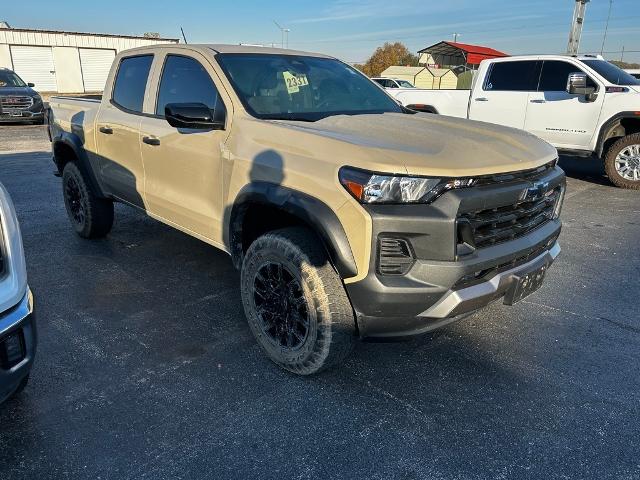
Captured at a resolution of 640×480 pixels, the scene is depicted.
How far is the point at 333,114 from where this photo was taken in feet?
11.2

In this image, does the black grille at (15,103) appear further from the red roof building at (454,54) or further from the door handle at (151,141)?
the red roof building at (454,54)

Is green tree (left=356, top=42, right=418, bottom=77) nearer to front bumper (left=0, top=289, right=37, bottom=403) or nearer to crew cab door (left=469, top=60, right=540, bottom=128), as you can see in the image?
crew cab door (left=469, top=60, right=540, bottom=128)

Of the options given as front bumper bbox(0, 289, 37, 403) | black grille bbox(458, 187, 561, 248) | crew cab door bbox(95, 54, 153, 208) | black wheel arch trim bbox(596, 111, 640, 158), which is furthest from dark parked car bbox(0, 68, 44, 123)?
black grille bbox(458, 187, 561, 248)

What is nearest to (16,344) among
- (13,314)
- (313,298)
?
(13,314)

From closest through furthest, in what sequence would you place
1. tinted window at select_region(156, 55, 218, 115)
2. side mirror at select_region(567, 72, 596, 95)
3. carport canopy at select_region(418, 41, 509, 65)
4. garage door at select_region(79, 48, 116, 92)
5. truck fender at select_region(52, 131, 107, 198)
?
tinted window at select_region(156, 55, 218, 115) < truck fender at select_region(52, 131, 107, 198) < side mirror at select_region(567, 72, 596, 95) < carport canopy at select_region(418, 41, 509, 65) < garage door at select_region(79, 48, 116, 92)

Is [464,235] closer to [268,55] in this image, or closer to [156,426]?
[156,426]

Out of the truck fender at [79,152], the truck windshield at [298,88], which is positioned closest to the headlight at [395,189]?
the truck windshield at [298,88]

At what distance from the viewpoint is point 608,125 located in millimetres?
7746

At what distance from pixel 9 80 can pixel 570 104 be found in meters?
16.6

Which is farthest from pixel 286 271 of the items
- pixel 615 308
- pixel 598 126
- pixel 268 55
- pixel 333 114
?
pixel 598 126

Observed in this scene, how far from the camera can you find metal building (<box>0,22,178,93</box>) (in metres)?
29.4

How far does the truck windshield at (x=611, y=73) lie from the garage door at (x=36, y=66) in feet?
102

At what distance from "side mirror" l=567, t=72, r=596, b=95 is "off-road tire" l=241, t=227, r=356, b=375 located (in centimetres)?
643

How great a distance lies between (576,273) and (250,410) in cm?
333
